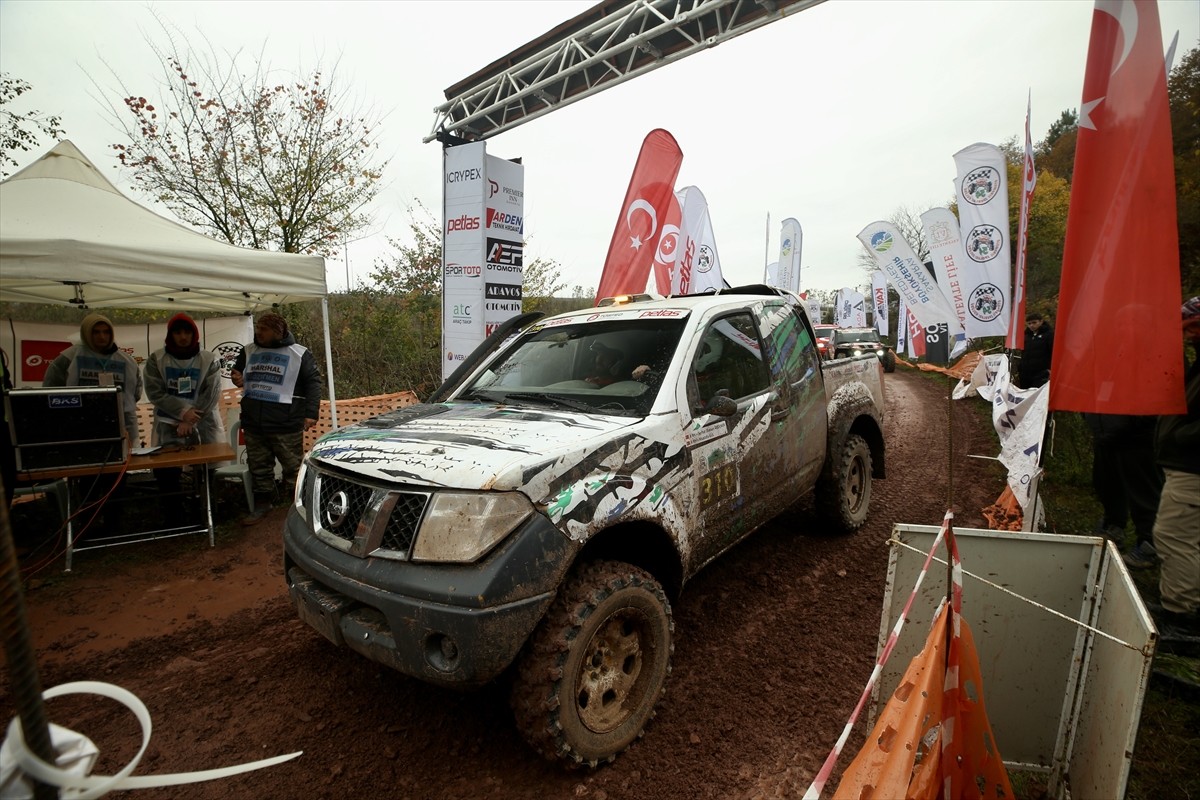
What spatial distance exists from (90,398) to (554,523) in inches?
160

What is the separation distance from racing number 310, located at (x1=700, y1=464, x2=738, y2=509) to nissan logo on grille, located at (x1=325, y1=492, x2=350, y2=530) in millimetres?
1647

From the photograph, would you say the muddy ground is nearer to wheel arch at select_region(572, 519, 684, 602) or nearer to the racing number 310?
wheel arch at select_region(572, 519, 684, 602)

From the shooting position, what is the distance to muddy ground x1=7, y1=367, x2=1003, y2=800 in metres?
2.23

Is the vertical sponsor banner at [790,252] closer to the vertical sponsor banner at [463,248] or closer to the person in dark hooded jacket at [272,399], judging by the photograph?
the vertical sponsor banner at [463,248]

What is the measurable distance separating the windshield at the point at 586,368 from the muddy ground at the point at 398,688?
58.3 inches

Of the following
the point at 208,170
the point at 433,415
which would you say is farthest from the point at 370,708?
the point at 208,170

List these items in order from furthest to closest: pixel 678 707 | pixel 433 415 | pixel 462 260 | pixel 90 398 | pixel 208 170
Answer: pixel 208 170 < pixel 462 260 < pixel 90 398 < pixel 433 415 < pixel 678 707

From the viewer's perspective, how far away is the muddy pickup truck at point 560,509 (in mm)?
1964

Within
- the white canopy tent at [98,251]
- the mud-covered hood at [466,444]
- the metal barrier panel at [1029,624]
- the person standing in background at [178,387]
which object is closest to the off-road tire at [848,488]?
the metal barrier panel at [1029,624]

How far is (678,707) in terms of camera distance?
2594 millimetres

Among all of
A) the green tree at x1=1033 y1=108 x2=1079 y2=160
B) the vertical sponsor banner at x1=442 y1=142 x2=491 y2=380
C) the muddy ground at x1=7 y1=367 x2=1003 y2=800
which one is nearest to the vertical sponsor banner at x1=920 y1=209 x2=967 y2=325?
the muddy ground at x1=7 y1=367 x2=1003 y2=800

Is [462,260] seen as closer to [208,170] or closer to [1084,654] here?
[208,170]

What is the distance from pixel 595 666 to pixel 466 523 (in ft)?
2.87

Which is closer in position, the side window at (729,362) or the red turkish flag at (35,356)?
the side window at (729,362)
